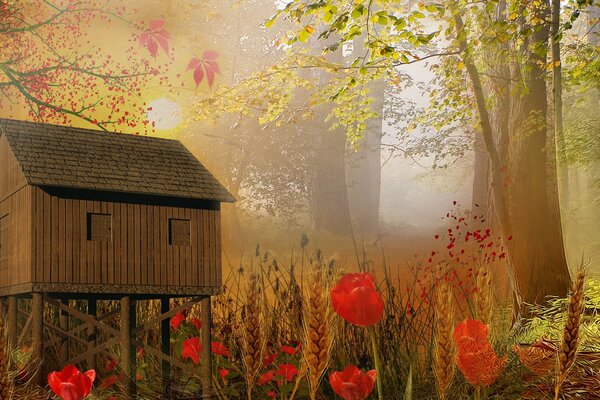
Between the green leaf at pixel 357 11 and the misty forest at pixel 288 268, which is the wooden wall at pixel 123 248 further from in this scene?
the green leaf at pixel 357 11

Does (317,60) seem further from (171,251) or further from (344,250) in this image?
(344,250)

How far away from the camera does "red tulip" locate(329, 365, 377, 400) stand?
318 cm

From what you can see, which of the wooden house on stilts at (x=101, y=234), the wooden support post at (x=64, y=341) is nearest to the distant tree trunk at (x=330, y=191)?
the wooden house on stilts at (x=101, y=234)

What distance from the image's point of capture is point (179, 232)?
388 inches

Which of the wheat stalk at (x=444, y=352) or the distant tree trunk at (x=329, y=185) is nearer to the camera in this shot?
the wheat stalk at (x=444, y=352)

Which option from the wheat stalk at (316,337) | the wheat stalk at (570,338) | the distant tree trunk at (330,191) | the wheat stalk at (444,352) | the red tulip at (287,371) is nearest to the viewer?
the wheat stalk at (570,338)

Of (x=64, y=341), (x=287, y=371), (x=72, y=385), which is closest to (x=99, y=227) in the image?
(x=64, y=341)

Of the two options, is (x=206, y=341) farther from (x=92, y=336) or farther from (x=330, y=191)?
(x=330, y=191)

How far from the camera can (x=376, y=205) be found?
2830 centimetres

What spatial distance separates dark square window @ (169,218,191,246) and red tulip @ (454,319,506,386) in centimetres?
676

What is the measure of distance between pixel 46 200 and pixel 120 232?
3.08 feet

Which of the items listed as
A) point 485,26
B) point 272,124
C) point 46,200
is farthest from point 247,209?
point 46,200

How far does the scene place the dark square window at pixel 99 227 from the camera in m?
9.10

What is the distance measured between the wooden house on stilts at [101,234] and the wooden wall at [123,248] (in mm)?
12
